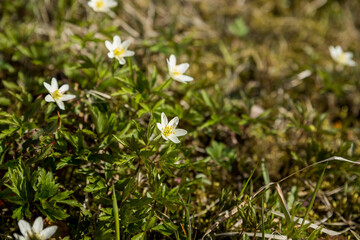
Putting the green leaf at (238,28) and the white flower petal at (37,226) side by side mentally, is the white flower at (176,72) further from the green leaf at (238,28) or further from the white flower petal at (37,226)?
the green leaf at (238,28)

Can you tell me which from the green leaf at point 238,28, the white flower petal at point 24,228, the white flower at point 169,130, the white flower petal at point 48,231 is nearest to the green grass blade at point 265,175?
the white flower at point 169,130

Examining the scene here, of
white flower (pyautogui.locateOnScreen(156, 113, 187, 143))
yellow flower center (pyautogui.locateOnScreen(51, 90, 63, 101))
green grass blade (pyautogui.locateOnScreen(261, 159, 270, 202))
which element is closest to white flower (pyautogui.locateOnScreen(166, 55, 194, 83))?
white flower (pyautogui.locateOnScreen(156, 113, 187, 143))

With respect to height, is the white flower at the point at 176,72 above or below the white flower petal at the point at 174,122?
above

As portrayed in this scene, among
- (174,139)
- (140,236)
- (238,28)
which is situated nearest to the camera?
(140,236)

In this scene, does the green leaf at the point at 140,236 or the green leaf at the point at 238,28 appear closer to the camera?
the green leaf at the point at 140,236

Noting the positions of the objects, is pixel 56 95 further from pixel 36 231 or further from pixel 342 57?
pixel 342 57

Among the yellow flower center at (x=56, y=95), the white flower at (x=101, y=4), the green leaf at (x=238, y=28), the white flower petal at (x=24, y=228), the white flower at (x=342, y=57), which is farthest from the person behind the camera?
the green leaf at (x=238, y=28)

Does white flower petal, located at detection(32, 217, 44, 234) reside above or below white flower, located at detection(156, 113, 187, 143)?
below

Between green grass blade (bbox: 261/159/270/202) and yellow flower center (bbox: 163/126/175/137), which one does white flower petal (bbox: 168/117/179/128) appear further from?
green grass blade (bbox: 261/159/270/202)

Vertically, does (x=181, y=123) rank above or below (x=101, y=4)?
below

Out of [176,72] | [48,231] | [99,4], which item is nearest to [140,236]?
[48,231]

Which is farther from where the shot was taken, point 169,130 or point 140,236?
point 169,130

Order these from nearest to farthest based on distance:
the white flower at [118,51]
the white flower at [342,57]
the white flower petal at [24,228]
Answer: the white flower petal at [24,228], the white flower at [118,51], the white flower at [342,57]
